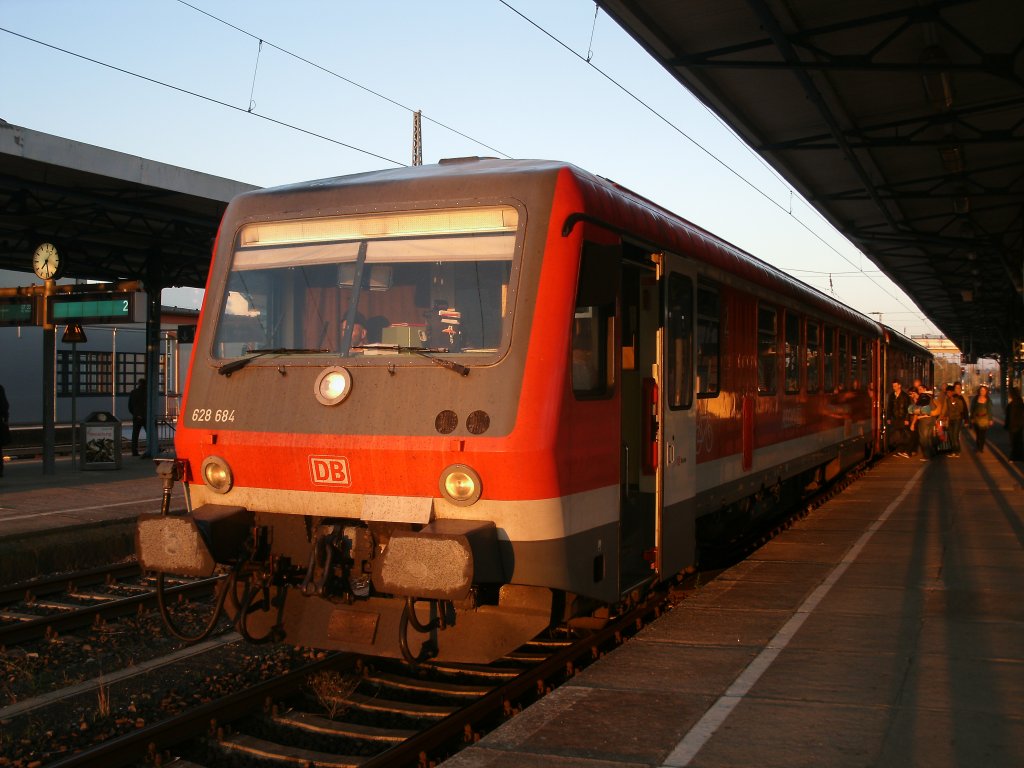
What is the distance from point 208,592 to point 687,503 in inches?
180

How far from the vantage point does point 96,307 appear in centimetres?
1689

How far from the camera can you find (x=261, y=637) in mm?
6344

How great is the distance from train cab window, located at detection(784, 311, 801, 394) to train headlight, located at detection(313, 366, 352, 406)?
22.0 feet

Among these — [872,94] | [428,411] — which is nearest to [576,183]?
[428,411]

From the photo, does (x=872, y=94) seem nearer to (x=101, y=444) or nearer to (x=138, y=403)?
(x=101, y=444)

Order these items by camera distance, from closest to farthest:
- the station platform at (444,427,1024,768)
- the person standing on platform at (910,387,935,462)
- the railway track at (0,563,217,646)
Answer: the station platform at (444,427,1024,768)
the railway track at (0,563,217,646)
the person standing on platform at (910,387,935,462)

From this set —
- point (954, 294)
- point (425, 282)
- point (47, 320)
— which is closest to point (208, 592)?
point (425, 282)

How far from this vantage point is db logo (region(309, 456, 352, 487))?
5.97 metres

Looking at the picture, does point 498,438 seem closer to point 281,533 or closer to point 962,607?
point 281,533

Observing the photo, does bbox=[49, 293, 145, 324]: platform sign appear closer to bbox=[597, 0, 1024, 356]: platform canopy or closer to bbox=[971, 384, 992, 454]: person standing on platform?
bbox=[597, 0, 1024, 356]: platform canopy

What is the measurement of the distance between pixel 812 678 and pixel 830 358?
30.9 ft

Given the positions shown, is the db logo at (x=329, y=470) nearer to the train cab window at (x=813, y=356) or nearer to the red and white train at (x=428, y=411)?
the red and white train at (x=428, y=411)

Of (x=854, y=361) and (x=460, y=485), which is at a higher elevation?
(x=854, y=361)

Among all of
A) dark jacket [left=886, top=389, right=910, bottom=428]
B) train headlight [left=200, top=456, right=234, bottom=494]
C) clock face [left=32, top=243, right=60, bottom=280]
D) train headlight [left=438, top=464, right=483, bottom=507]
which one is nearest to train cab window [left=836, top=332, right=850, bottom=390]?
dark jacket [left=886, top=389, right=910, bottom=428]
